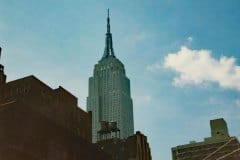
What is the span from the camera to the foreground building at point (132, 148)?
64000mm

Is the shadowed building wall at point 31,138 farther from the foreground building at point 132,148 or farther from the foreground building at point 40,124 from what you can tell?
the foreground building at point 132,148

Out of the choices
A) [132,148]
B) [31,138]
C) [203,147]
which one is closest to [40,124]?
[31,138]

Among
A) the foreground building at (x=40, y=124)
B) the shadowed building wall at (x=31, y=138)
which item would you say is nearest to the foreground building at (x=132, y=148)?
the foreground building at (x=40, y=124)

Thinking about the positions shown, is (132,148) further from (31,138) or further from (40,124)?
(31,138)

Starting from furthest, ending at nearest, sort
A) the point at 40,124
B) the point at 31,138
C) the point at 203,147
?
1. the point at 203,147
2. the point at 40,124
3. the point at 31,138

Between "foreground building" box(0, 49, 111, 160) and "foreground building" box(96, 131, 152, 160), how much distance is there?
21.3 feet

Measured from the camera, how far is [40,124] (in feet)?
136

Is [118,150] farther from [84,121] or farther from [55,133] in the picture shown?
[55,133]

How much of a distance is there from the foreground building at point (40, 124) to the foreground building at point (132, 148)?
21.3 feet

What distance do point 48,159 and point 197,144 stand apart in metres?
57.6

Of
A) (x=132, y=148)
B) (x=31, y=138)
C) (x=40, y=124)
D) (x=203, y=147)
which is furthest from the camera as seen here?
(x=203, y=147)

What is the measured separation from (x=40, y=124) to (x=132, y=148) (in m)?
25.7

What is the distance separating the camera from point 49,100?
5434cm

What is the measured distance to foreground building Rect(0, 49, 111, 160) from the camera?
1454 inches
